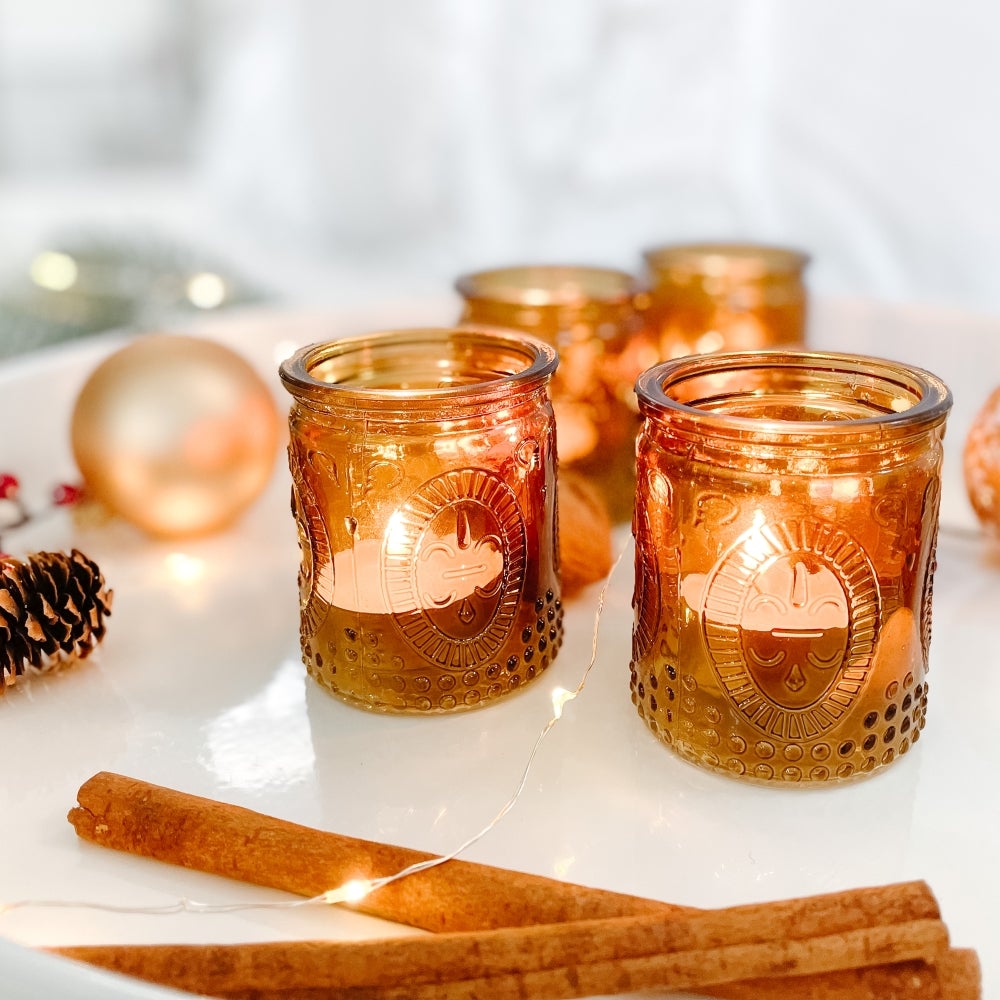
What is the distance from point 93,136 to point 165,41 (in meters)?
Answer: 0.24

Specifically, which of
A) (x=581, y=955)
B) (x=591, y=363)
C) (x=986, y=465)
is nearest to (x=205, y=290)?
(x=591, y=363)

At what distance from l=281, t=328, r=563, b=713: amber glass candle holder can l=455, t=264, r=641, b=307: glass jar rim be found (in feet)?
0.90

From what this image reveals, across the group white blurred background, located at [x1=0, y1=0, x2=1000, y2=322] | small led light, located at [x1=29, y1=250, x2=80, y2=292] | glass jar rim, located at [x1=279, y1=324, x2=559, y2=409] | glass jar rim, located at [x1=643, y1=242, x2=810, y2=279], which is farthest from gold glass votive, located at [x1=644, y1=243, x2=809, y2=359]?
small led light, located at [x1=29, y1=250, x2=80, y2=292]

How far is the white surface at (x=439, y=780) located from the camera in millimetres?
546

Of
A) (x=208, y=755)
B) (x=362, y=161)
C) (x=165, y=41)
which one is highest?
(x=165, y=41)

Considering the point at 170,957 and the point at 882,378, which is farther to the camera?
the point at 882,378

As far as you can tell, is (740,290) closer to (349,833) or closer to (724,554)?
(724,554)

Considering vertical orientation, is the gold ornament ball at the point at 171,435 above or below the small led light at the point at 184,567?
above

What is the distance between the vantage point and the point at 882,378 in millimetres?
653

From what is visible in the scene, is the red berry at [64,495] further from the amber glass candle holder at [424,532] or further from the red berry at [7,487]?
the amber glass candle holder at [424,532]

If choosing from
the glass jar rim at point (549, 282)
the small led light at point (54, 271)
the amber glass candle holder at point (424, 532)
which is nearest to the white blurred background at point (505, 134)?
the small led light at point (54, 271)

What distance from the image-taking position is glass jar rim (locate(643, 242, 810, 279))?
1006 mm

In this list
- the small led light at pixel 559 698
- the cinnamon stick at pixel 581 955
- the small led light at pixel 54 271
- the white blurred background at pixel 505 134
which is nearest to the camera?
the cinnamon stick at pixel 581 955

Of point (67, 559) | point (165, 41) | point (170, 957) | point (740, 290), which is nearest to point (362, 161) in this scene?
point (165, 41)
